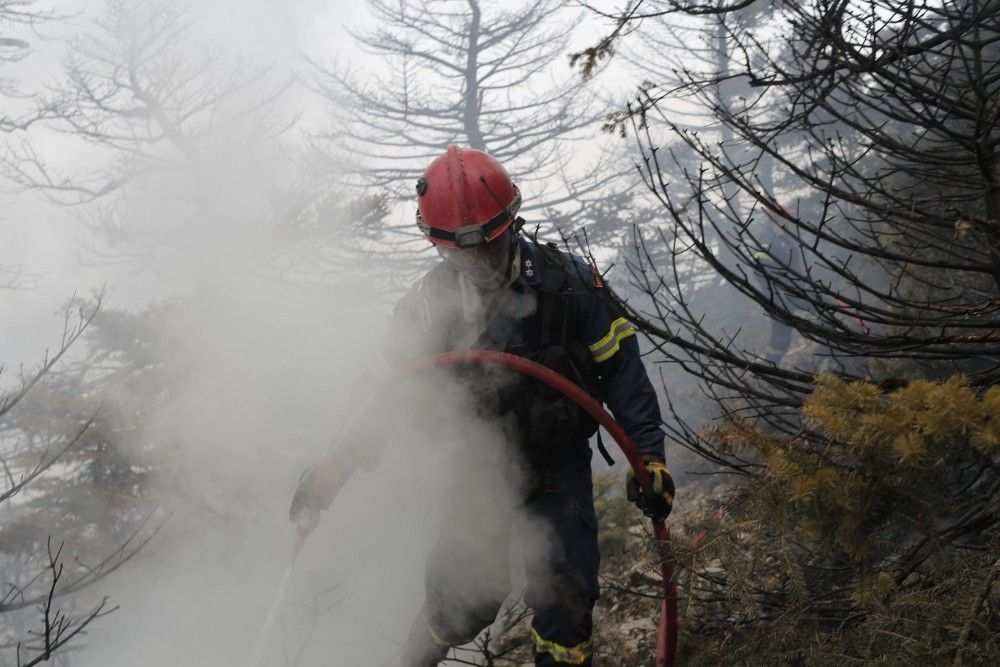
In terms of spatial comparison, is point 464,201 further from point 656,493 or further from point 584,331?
point 656,493

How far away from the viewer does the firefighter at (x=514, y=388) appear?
136 inches

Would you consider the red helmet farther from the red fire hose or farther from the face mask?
the red fire hose

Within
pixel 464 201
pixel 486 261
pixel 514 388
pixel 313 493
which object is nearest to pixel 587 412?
pixel 514 388

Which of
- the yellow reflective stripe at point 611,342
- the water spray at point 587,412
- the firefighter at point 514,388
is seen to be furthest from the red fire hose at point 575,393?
the yellow reflective stripe at point 611,342

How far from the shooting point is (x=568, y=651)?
10.5 feet

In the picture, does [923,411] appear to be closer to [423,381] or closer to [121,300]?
[423,381]

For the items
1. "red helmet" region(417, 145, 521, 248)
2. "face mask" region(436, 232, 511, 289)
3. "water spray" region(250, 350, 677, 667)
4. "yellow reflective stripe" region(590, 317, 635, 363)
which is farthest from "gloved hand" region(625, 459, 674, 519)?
"red helmet" region(417, 145, 521, 248)

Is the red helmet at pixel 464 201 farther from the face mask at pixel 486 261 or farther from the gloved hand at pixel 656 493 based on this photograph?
the gloved hand at pixel 656 493

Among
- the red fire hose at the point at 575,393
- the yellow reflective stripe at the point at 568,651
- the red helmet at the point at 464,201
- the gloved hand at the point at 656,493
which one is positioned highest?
the red helmet at the point at 464,201

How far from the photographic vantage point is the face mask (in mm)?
3621

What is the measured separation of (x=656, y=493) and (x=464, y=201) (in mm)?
1562

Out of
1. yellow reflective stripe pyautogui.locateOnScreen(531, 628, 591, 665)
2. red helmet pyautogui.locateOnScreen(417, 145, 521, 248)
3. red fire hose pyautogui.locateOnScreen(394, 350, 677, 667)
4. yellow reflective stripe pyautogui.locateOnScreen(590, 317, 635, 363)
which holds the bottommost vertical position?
yellow reflective stripe pyautogui.locateOnScreen(531, 628, 591, 665)

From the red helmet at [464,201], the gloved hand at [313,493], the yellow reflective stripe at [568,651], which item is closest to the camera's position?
the yellow reflective stripe at [568,651]

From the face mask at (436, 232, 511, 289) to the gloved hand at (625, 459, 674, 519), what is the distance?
1.10 m
